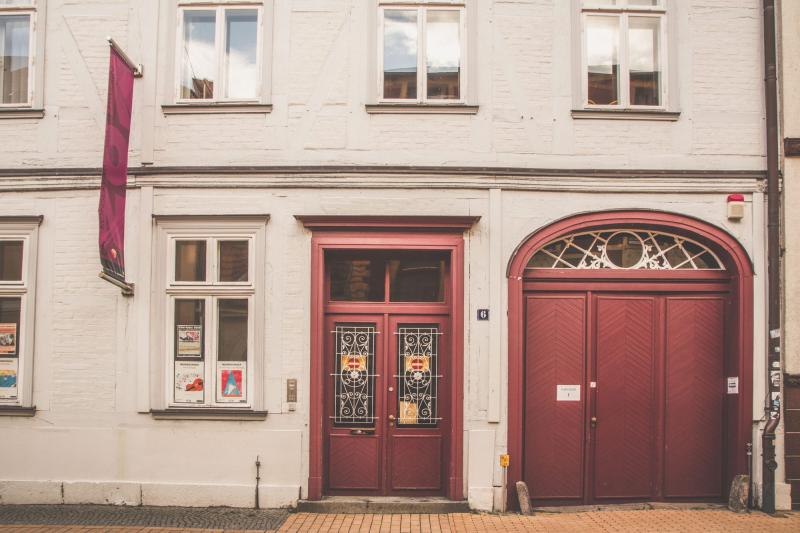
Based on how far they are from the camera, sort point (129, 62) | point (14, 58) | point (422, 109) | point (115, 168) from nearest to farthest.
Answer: point (115, 168) → point (129, 62) → point (422, 109) → point (14, 58)

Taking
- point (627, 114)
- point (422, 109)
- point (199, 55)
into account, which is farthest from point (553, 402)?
point (199, 55)

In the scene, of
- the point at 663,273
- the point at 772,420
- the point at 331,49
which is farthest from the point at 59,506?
the point at 772,420

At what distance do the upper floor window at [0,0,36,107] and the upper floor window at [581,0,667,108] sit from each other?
6.44m

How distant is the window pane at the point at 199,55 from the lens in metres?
8.55

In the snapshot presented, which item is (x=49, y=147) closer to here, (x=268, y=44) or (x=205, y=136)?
(x=205, y=136)

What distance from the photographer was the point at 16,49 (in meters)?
8.69

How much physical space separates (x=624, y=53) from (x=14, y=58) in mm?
7122

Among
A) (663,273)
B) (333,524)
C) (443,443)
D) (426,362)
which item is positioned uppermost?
(663,273)

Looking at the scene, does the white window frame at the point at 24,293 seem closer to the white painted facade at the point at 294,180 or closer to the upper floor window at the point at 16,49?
the white painted facade at the point at 294,180

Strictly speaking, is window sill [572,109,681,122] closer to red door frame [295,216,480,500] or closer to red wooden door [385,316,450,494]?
red door frame [295,216,480,500]

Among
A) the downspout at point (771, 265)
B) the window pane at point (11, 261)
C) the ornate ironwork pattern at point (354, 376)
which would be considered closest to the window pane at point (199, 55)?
the window pane at point (11, 261)

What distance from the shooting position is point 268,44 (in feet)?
27.6

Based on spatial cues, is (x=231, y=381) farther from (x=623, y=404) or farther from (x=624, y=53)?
(x=624, y=53)

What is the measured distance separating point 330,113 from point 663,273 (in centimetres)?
421
